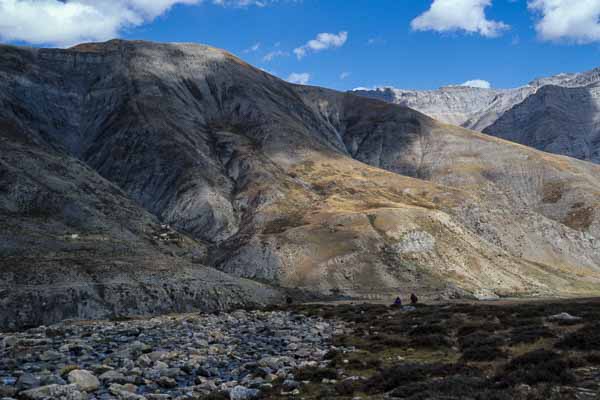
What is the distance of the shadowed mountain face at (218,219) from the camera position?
82.3 m

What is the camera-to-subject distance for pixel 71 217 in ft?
350

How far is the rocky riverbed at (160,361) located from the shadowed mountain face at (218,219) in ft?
101

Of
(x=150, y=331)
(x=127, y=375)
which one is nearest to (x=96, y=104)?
(x=150, y=331)

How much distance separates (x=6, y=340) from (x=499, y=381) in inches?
1215

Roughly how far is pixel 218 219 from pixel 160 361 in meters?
121

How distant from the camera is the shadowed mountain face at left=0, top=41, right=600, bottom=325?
270ft

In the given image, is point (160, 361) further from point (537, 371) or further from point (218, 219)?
point (218, 219)

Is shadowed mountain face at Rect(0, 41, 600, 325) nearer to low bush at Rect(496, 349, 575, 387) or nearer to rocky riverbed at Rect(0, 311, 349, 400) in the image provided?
rocky riverbed at Rect(0, 311, 349, 400)

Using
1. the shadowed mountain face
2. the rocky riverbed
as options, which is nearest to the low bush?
the rocky riverbed

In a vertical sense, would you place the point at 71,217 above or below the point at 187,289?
above

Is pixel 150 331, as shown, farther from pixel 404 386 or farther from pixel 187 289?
pixel 187 289

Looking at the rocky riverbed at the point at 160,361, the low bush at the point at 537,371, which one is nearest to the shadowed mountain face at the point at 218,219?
the rocky riverbed at the point at 160,361

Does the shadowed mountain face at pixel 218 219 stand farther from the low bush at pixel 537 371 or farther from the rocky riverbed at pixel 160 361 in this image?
the low bush at pixel 537 371

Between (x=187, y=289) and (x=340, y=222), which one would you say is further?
(x=340, y=222)
